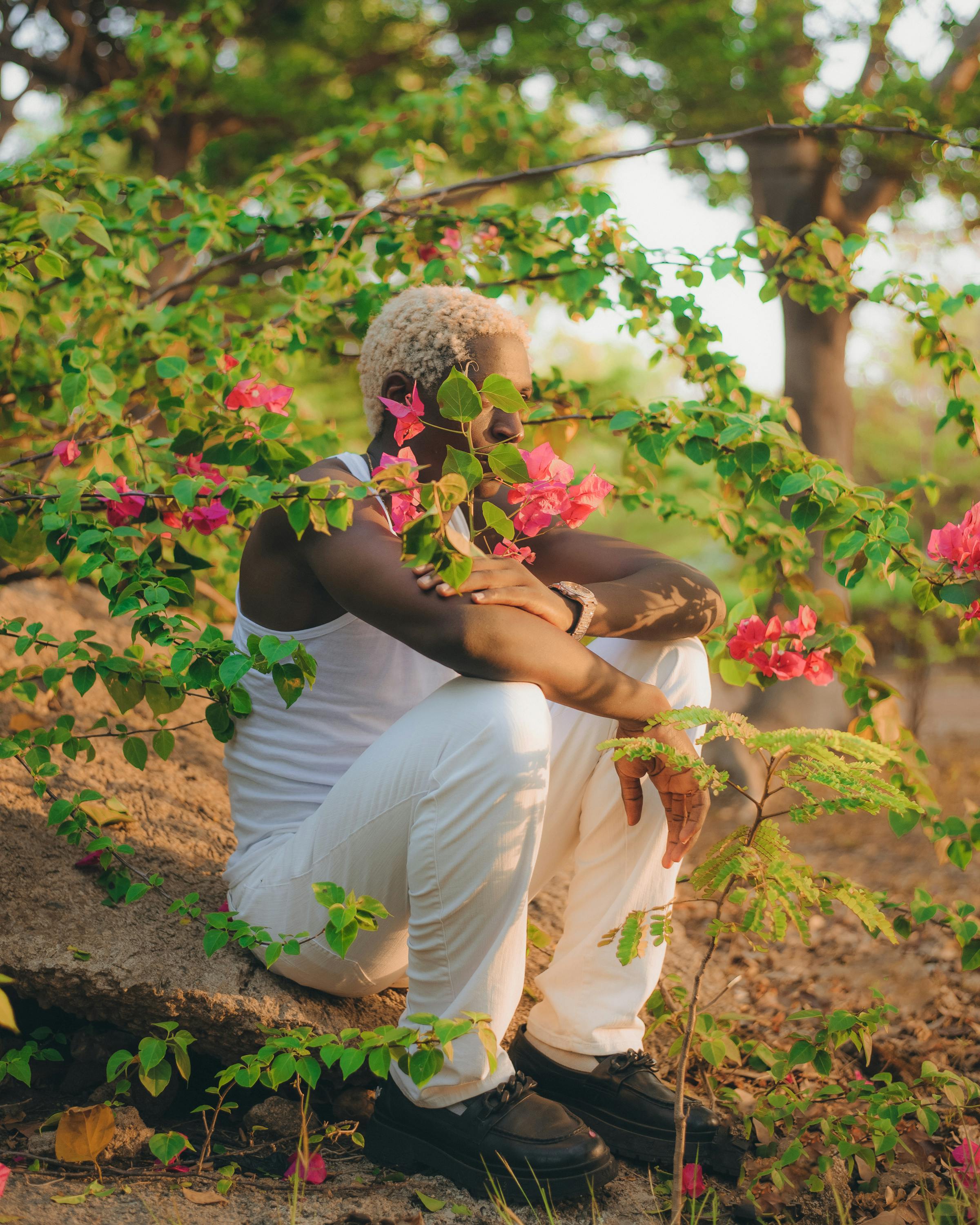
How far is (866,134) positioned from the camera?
500cm

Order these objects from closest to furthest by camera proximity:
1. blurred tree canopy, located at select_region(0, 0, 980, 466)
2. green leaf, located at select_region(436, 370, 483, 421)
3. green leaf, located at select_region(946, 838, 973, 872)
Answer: green leaf, located at select_region(436, 370, 483, 421) → green leaf, located at select_region(946, 838, 973, 872) → blurred tree canopy, located at select_region(0, 0, 980, 466)

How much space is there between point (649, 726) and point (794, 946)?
219 centimetres

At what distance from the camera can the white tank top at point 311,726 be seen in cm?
195

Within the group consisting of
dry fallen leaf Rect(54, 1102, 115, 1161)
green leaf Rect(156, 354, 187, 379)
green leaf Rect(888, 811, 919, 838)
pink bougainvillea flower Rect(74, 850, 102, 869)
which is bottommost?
dry fallen leaf Rect(54, 1102, 115, 1161)

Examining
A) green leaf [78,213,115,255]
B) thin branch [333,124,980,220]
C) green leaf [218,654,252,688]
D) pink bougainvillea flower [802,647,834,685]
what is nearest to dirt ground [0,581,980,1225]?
pink bougainvillea flower [802,647,834,685]

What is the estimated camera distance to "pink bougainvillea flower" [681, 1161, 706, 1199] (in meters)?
1.71

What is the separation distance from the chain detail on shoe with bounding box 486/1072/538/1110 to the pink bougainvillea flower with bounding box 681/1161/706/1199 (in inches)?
11.6

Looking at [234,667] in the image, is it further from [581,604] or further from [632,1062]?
[632,1062]

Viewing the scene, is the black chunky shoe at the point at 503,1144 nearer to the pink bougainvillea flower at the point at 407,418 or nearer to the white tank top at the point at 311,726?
the white tank top at the point at 311,726

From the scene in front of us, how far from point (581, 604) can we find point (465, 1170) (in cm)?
99

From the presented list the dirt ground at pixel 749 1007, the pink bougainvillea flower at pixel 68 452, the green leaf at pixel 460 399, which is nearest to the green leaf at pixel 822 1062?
the dirt ground at pixel 749 1007

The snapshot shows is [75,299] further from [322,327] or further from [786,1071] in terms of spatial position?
[786,1071]

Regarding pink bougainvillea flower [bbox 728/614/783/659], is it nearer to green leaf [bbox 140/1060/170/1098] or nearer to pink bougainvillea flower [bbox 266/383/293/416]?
pink bougainvillea flower [bbox 266/383/293/416]

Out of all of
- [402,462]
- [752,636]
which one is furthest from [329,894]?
[752,636]
